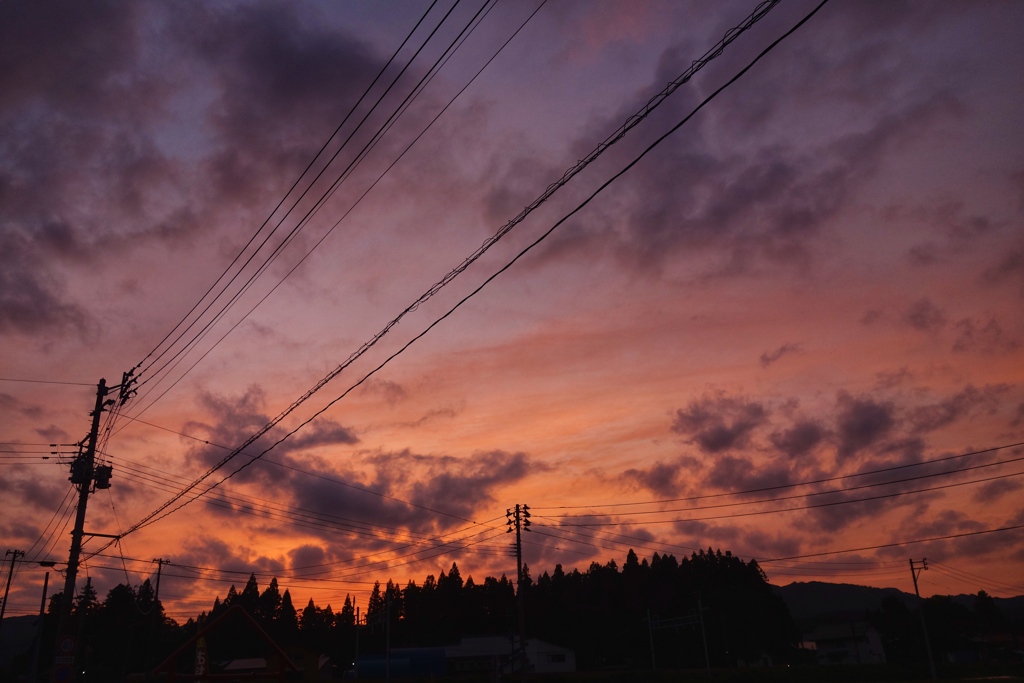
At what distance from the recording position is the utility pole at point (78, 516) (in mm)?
28406

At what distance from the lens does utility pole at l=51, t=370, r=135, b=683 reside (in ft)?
93.2

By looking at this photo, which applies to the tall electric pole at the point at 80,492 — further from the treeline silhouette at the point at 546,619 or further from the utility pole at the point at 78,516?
the treeline silhouette at the point at 546,619

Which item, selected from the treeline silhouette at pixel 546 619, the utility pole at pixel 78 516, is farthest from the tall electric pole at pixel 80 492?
the treeline silhouette at pixel 546 619

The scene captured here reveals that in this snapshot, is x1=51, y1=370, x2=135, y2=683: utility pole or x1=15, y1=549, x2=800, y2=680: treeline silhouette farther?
x1=15, y1=549, x2=800, y2=680: treeline silhouette

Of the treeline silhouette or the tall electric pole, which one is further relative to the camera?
the treeline silhouette

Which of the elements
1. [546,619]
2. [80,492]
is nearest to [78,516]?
[80,492]

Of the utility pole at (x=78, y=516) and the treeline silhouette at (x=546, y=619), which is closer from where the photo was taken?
the utility pole at (x=78, y=516)

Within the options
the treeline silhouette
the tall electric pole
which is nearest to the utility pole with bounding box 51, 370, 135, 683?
the tall electric pole

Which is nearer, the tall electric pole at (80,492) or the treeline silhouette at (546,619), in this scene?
the tall electric pole at (80,492)

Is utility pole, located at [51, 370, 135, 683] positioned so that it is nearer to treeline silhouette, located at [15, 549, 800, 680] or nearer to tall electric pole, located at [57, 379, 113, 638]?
tall electric pole, located at [57, 379, 113, 638]

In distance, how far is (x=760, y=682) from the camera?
228 ft

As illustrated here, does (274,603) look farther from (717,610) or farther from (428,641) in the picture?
(717,610)

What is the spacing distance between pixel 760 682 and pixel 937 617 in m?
48.8

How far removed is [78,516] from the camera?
106 feet
